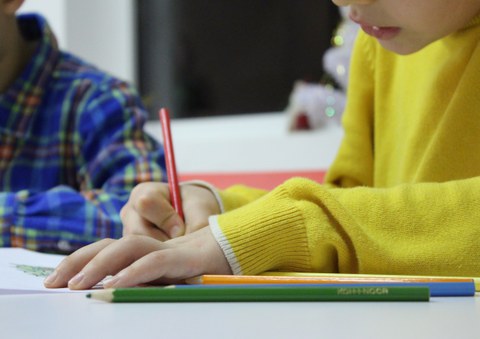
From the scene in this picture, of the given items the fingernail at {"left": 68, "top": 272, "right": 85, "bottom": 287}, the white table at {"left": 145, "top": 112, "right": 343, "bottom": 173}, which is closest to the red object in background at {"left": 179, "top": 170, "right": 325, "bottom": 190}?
the white table at {"left": 145, "top": 112, "right": 343, "bottom": 173}

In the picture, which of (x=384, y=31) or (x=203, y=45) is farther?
(x=203, y=45)

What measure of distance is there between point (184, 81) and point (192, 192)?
2.04m

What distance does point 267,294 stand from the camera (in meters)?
0.43

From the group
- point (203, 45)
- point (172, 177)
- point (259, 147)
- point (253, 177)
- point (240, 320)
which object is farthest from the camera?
point (203, 45)

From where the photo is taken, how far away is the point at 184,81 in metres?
2.73

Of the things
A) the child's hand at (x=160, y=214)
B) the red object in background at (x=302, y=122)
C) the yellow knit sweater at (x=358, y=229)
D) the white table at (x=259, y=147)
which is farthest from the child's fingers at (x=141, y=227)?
the red object in background at (x=302, y=122)

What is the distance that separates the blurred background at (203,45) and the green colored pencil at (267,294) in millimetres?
2061

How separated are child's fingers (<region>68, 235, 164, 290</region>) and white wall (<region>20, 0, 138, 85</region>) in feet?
6.87

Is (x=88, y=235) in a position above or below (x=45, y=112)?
below

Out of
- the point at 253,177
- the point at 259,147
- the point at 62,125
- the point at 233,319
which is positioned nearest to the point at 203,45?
the point at 259,147

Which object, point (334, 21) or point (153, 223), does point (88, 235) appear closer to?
point (153, 223)

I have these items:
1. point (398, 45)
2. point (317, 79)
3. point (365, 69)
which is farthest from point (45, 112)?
point (317, 79)

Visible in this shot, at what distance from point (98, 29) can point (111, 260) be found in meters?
2.29

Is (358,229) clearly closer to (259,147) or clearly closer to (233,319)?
(233,319)
